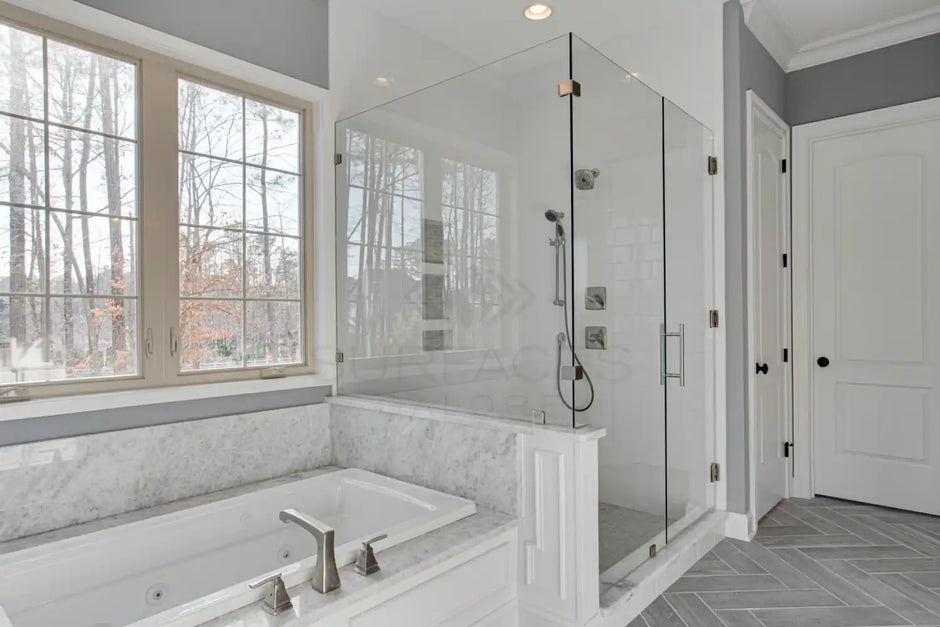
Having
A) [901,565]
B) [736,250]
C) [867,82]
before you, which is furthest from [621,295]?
Answer: [867,82]

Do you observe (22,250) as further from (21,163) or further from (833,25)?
(833,25)

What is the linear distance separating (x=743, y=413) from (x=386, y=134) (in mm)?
2288

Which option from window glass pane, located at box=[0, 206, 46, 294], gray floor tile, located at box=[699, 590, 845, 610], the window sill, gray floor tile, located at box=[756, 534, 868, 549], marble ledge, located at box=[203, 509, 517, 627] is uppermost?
window glass pane, located at box=[0, 206, 46, 294]

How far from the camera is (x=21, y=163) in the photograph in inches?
76.4

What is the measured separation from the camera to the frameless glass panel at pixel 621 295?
2.24 metres

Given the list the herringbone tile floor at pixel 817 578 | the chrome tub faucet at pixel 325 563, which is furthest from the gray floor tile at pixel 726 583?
the chrome tub faucet at pixel 325 563

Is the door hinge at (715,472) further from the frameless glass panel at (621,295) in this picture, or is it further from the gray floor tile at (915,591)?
the gray floor tile at (915,591)

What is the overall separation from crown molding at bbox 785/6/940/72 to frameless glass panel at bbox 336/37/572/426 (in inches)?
94.6

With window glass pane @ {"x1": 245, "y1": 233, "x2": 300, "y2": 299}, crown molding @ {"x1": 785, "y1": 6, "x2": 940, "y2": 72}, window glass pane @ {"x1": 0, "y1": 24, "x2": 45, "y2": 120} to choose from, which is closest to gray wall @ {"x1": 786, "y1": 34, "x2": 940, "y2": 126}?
crown molding @ {"x1": 785, "y1": 6, "x2": 940, "y2": 72}

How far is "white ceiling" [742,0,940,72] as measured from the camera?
3057 mm

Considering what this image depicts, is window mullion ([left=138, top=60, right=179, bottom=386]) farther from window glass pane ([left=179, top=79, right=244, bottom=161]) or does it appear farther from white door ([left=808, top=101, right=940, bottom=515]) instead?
white door ([left=808, top=101, right=940, bottom=515])

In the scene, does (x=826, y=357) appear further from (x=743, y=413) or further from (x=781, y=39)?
(x=781, y=39)

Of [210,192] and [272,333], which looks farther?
[272,333]

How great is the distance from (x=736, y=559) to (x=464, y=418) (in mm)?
1592
